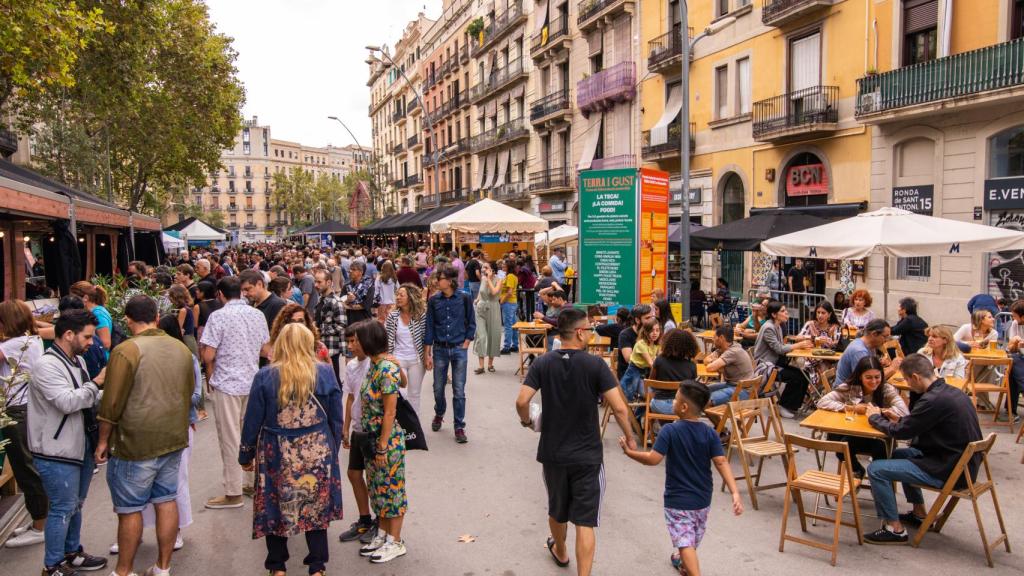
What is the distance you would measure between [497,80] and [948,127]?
86.9 ft

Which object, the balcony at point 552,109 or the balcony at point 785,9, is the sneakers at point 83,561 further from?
the balcony at point 552,109

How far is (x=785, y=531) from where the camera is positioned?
4812 mm

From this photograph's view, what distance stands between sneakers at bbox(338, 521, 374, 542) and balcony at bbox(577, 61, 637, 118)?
23.1 metres

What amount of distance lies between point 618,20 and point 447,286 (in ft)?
72.5

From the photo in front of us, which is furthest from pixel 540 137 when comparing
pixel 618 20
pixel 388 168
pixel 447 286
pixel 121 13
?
pixel 388 168

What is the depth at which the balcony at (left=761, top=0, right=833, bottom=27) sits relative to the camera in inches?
662

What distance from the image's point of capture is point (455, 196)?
45625mm

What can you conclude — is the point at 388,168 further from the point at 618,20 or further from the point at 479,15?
the point at 618,20

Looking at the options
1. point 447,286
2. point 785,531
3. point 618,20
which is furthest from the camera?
point 618,20

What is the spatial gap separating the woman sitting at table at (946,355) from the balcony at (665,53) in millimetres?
16841

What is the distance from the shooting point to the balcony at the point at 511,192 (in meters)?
34.9

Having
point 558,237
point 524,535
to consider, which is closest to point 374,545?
point 524,535

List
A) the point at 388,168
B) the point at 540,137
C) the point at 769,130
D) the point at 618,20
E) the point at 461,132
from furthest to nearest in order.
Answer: the point at 388,168 → the point at 461,132 → the point at 540,137 → the point at 618,20 → the point at 769,130

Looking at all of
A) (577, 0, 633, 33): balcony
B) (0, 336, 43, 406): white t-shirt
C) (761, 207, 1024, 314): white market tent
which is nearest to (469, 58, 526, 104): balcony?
(577, 0, 633, 33): balcony
